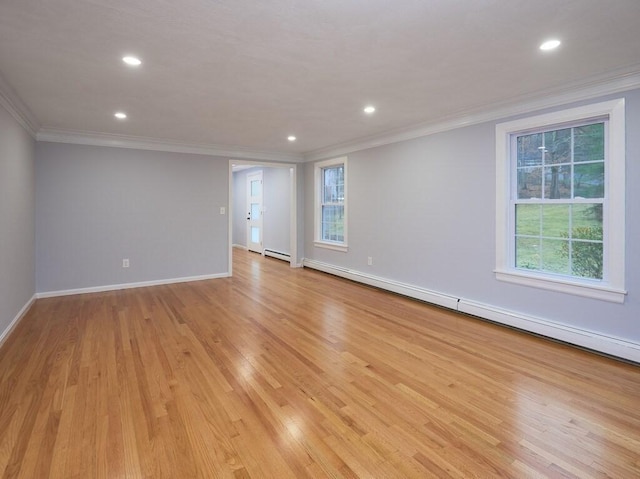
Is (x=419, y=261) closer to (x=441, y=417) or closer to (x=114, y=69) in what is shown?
(x=441, y=417)

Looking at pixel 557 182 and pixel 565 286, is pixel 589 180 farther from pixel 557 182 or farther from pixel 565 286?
pixel 565 286

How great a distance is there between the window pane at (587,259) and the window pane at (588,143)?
30.2 inches

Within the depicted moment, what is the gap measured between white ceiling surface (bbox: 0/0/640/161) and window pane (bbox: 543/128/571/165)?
42 centimetres

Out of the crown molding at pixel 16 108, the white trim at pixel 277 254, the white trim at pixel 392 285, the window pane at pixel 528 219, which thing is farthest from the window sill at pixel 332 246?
the crown molding at pixel 16 108

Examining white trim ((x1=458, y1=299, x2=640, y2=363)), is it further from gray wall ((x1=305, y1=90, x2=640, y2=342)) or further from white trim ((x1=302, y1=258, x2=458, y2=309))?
white trim ((x1=302, y1=258, x2=458, y2=309))

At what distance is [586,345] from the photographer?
300 cm

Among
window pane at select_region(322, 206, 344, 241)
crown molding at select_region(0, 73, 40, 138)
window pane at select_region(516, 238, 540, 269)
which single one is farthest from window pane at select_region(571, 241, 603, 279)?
crown molding at select_region(0, 73, 40, 138)

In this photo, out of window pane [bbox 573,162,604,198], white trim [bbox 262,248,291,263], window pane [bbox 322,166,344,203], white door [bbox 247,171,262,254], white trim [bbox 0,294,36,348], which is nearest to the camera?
window pane [bbox 573,162,604,198]

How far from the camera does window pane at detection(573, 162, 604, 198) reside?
9.86 ft

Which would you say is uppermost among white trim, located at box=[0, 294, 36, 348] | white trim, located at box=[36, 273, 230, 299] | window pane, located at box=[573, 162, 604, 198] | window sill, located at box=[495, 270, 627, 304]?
window pane, located at box=[573, 162, 604, 198]

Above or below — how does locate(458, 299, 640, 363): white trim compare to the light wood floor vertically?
above

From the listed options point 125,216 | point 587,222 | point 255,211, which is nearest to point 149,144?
point 125,216

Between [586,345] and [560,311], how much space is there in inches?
13.3

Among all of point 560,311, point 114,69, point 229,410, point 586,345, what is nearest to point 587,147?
point 560,311
